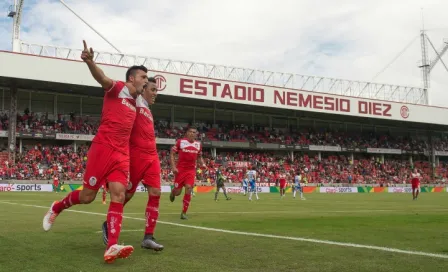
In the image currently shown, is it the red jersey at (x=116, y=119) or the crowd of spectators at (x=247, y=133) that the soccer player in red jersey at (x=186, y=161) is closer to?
the red jersey at (x=116, y=119)

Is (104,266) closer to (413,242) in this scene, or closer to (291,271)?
(291,271)

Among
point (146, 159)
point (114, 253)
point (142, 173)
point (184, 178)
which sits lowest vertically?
point (114, 253)

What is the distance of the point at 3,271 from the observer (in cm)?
450

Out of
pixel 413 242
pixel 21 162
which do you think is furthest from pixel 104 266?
pixel 21 162

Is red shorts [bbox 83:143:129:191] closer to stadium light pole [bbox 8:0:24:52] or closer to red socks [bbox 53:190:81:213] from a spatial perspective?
red socks [bbox 53:190:81:213]

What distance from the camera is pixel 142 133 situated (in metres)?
7.08

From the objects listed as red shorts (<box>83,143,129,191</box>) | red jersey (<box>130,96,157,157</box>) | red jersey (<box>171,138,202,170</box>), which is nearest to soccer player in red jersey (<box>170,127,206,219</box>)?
red jersey (<box>171,138,202,170</box>)

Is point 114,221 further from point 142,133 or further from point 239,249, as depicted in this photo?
point 142,133

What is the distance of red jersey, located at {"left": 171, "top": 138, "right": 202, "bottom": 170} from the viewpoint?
12000 mm

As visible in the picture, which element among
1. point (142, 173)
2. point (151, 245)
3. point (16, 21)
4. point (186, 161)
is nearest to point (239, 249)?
point (151, 245)

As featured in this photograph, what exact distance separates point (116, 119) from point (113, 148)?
1.26 ft

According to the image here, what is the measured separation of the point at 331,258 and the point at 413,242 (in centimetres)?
207

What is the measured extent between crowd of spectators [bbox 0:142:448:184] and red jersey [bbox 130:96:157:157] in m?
26.8

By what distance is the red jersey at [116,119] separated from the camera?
5820 millimetres
